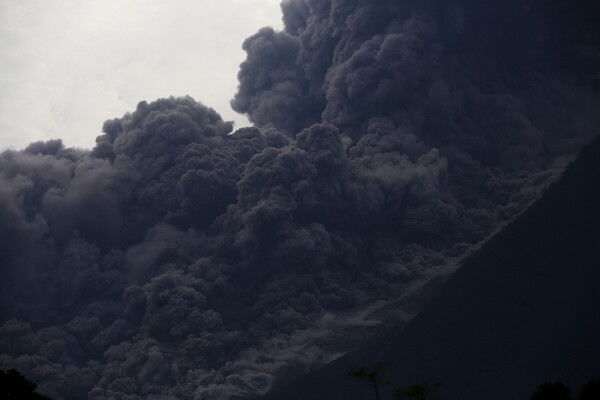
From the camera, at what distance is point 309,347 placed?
39906mm

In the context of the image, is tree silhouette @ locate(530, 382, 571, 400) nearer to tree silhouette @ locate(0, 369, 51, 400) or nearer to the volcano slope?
tree silhouette @ locate(0, 369, 51, 400)

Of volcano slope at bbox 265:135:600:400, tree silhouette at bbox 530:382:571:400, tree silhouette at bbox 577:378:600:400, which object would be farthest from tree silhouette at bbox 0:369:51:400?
volcano slope at bbox 265:135:600:400

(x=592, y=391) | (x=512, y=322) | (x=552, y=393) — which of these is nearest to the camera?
(x=592, y=391)

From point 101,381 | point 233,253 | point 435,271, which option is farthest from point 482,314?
point 101,381

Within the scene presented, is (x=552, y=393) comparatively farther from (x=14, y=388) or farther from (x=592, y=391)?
(x=14, y=388)

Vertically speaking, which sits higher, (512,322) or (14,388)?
(512,322)

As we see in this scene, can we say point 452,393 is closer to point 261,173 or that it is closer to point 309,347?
point 309,347

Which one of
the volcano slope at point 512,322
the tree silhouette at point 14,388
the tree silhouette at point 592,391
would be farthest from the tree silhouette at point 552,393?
the volcano slope at point 512,322

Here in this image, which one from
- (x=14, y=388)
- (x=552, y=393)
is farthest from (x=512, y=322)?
(x=14, y=388)

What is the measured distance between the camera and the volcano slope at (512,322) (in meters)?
39.8

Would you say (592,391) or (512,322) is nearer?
(592,391)

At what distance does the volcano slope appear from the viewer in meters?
39.8

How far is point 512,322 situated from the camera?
46500 mm

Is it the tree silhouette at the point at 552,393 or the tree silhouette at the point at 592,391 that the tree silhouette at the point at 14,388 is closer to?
the tree silhouette at the point at 552,393
